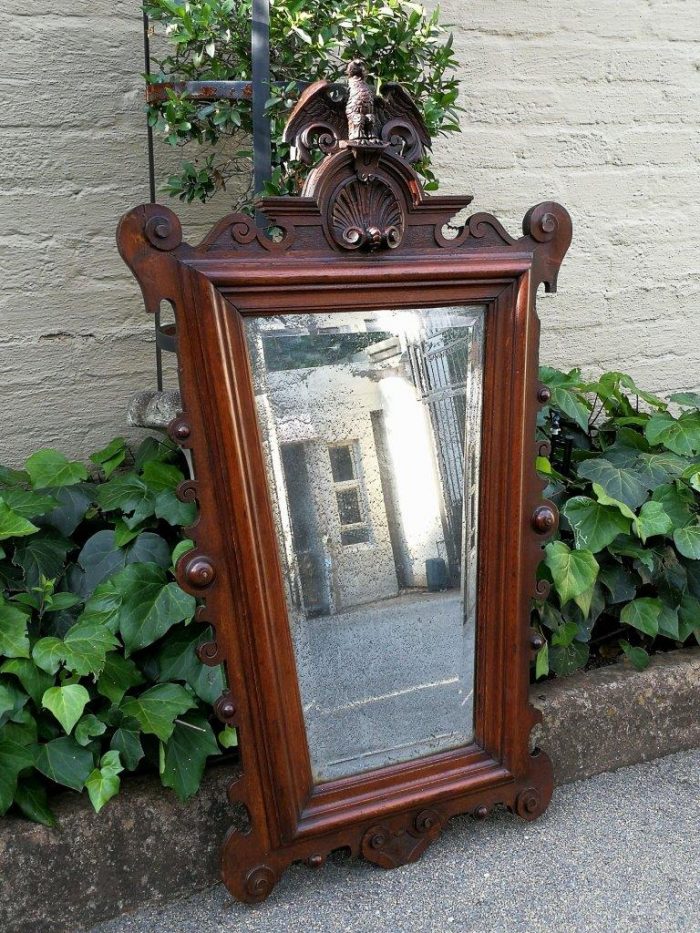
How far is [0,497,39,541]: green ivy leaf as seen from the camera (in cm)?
157

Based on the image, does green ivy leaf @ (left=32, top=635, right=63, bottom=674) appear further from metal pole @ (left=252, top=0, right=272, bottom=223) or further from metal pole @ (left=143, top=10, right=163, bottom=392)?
metal pole @ (left=252, top=0, right=272, bottom=223)

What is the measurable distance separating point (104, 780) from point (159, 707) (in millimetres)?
148

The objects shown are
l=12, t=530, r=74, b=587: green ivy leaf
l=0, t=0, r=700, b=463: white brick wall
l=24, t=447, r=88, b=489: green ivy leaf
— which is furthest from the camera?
l=0, t=0, r=700, b=463: white brick wall

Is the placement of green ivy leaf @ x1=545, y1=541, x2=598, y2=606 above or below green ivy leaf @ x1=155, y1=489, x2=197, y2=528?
below

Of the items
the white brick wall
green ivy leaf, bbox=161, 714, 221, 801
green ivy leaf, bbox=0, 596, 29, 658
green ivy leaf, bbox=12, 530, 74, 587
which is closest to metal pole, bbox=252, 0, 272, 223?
the white brick wall

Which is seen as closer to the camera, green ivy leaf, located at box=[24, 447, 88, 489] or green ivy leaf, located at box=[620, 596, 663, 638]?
green ivy leaf, located at box=[24, 447, 88, 489]

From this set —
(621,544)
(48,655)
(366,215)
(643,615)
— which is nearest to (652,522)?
(621,544)

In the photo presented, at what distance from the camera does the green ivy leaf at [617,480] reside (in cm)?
194

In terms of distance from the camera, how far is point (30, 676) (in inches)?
58.1

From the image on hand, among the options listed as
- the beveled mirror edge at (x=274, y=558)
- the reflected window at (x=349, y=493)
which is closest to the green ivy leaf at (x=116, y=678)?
the beveled mirror edge at (x=274, y=558)

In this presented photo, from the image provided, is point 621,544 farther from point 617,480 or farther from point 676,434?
point 676,434

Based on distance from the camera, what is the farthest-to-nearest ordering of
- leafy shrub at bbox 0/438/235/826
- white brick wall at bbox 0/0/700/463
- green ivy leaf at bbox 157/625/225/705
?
white brick wall at bbox 0/0/700/463
green ivy leaf at bbox 157/625/225/705
leafy shrub at bbox 0/438/235/826

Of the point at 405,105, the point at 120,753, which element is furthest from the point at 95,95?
the point at 120,753

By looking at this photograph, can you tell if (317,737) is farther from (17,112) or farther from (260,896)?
(17,112)
